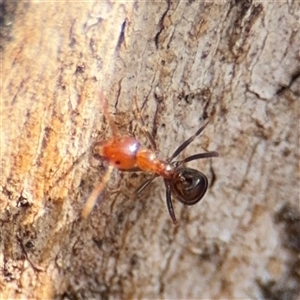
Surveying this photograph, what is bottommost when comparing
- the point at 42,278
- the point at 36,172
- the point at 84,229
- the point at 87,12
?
the point at 42,278

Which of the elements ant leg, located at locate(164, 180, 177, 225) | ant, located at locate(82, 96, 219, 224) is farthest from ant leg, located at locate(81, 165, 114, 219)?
ant leg, located at locate(164, 180, 177, 225)

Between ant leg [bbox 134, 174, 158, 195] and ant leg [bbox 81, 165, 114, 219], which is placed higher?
ant leg [bbox 134, 174, 158, 195]

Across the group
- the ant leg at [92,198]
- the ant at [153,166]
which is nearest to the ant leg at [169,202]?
the ant at [153,166]

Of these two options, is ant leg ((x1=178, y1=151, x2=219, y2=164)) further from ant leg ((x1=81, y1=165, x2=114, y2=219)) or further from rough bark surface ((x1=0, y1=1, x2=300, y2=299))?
ant leg ((x1=81, y1=165, x2=114, y2=219))

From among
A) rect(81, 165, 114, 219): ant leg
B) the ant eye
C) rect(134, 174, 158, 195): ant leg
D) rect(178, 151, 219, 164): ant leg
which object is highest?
rect(178, 151, 219, 164): ant leg

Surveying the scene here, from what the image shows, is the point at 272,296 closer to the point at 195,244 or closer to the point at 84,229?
the point at 195,244

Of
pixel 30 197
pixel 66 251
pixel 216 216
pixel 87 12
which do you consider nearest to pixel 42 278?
pixel 66 251
